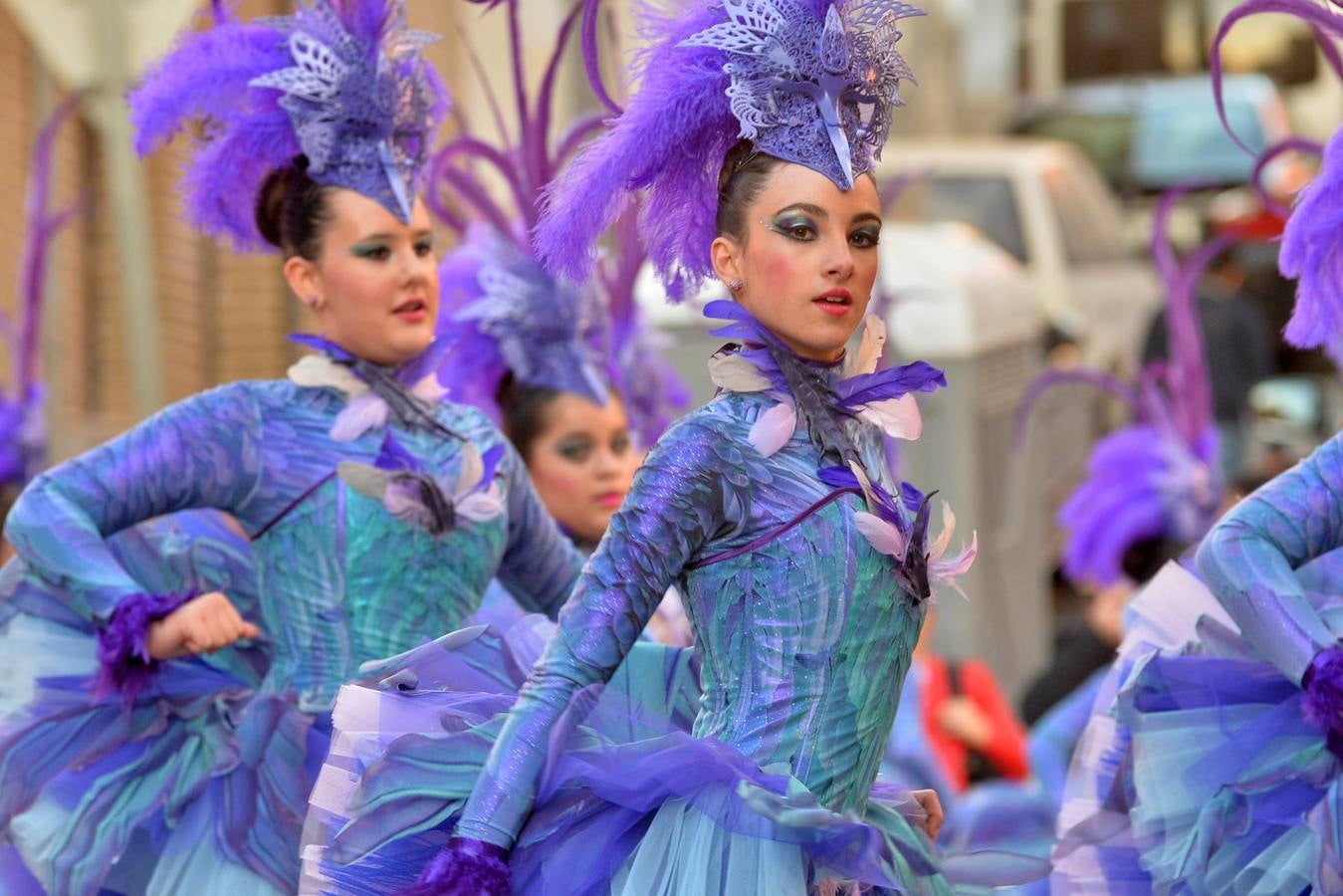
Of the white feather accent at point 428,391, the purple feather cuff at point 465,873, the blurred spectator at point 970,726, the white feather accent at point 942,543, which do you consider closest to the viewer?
the purple feather cuff at point 465,873

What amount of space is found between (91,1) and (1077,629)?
348cm

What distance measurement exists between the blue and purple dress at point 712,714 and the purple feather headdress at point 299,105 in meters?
1.07

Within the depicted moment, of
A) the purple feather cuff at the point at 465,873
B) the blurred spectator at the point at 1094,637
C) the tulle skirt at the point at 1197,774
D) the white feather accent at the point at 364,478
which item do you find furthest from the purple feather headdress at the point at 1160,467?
the purple feather cuff at the point at 465,873

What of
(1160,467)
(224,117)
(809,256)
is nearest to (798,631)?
(809,256)

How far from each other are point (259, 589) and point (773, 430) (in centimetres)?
123

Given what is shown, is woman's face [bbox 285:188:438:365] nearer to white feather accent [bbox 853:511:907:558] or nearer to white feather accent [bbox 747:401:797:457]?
white feather accent [bbox 747:401:797:457]

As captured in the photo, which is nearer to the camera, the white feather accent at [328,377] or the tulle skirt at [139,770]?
the tulle skirt at [139,770]

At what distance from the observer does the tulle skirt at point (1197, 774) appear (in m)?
3.43

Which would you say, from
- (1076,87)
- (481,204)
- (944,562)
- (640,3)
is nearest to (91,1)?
(481,204)

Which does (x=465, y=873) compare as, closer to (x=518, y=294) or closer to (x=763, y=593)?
(x=763, y=593)

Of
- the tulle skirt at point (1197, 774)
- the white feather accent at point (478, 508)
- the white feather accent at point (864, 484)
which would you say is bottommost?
the tulle skirt at point (1197, 774)

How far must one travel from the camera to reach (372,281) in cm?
388

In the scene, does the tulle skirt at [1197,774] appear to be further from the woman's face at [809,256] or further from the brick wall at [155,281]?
the brick wall at [155,281]

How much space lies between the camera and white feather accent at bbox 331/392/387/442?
151 inches
